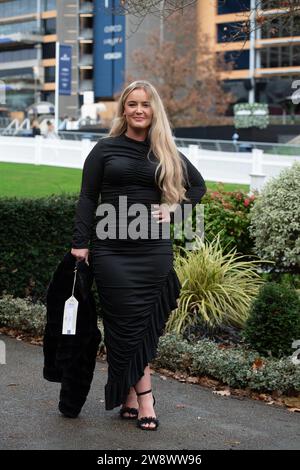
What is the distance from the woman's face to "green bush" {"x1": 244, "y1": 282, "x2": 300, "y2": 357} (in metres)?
2.36

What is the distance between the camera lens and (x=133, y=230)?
5.16 m

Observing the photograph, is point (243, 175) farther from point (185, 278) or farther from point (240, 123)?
point (240, 123)

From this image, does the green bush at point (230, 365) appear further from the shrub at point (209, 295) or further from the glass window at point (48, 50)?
the glass window at point (48, 50)

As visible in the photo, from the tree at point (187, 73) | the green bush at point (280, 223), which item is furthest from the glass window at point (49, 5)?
the green bush at point (280, 223)

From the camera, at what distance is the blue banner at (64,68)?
3872 centimetres

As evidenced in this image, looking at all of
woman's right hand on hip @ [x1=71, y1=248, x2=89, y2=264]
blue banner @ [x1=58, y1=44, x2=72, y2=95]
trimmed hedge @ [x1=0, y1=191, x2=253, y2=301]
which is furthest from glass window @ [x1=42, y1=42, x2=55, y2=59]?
woman's right hand on hip @ [x1=71, y1=248, x2=89, y2=264]

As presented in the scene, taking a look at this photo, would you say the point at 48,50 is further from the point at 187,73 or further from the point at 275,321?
the point at 275,321

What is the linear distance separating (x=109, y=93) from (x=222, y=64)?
18594 millimetres

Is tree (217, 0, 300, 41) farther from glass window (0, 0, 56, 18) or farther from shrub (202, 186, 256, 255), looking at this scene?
glass window (0, 0, 56, 18)

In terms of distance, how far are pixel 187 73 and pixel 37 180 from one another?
3479cm

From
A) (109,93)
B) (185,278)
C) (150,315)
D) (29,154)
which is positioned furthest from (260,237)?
(109,93)

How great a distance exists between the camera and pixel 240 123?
4262 centimetres

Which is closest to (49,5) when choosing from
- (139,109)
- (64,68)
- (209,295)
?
(64,68)
